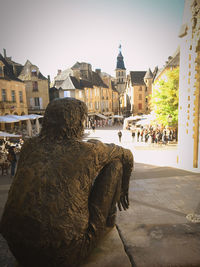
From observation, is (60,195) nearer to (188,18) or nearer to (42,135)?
(42,135)

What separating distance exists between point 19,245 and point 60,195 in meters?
0.47

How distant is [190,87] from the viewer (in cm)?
741

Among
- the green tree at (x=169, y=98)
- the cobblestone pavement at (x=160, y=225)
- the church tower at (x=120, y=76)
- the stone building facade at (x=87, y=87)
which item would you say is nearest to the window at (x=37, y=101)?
the stone building facade at (x=87, y=87)

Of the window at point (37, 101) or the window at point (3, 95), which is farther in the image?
the window at point (37, 101)

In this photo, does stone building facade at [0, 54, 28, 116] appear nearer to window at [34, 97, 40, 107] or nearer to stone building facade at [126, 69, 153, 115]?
window at [34, 97, 40, 107]

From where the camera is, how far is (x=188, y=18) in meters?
7.38

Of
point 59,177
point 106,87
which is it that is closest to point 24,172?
point 59,177

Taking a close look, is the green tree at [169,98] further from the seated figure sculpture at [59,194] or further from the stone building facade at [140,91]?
the stone building facade at [140,91]

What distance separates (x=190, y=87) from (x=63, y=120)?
7305mm

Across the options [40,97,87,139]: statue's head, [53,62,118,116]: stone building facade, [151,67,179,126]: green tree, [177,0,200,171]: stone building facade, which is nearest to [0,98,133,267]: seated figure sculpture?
[40,97,87,139]: statue's head

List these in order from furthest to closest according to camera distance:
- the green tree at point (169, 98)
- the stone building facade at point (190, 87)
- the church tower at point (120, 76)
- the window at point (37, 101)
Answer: the church tower at point (120, 76) → the window at point (37, 101) → the green tree at point (169, 98) → the stone building facade at point (190, 87)

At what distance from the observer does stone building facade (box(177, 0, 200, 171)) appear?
7.09 m

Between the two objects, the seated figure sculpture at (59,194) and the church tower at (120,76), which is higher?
the church tower at (120,76)

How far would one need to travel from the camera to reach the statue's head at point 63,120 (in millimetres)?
1545
